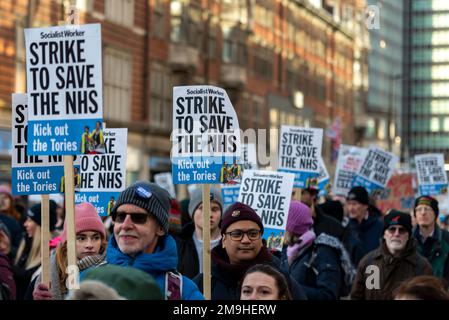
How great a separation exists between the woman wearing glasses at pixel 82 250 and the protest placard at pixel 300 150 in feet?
21.5

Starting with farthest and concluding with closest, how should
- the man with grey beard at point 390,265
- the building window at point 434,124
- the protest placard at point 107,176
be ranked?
the building window at point 434,124, the protest placard at point 107,176, the man with grey beard at point 390,265

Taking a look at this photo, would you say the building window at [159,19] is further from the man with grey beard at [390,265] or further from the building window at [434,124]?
the building window at [434,124]

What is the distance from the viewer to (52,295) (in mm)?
6766

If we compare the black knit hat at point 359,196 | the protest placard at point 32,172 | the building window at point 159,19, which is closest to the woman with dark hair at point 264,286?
the protest placard at point 32,172

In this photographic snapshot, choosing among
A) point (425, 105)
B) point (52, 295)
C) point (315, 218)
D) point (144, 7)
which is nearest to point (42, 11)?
point (144, 7)

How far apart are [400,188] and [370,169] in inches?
205

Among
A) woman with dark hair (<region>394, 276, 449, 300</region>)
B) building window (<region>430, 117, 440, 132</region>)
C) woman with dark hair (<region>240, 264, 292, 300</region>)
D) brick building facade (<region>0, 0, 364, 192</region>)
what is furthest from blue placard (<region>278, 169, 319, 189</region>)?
building window (<region>430, 117, 440, 132</region>)

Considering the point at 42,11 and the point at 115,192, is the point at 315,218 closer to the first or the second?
the point at 115,192

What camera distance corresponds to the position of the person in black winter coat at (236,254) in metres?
7.01

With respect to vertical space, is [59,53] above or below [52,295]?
above

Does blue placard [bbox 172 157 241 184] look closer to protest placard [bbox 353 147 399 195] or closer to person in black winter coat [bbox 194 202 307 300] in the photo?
person in black winter coat [bbox 194 202 307 300]

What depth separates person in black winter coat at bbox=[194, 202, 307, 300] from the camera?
23.0 feet

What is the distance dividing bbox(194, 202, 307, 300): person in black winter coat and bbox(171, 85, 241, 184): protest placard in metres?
1.37

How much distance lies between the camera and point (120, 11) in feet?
119
